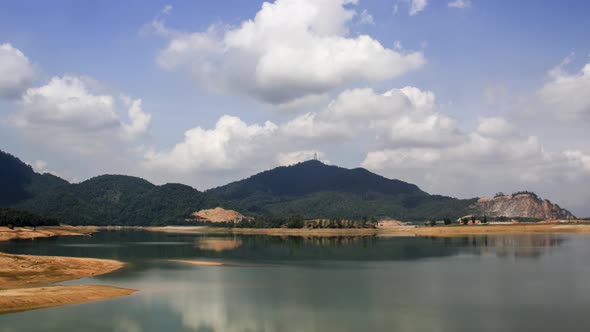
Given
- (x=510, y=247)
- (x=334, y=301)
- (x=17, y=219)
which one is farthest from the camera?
(x=17, y=219)

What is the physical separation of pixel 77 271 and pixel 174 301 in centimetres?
2357

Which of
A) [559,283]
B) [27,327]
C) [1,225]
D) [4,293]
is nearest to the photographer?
[27,327]

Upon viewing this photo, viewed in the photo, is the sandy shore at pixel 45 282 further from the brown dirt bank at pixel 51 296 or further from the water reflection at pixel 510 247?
the water reflection at pixel 510 247

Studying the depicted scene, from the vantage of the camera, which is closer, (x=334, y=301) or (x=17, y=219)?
(x=334, y=301)

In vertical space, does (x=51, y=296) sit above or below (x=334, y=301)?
above

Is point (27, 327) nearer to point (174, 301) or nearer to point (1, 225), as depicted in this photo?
point (174, 301)

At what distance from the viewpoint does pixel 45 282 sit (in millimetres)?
48250

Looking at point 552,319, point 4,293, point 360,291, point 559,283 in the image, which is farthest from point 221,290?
point 559,283

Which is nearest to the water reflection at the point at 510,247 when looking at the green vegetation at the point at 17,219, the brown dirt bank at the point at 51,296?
the brown dirt bank at the point at 51,296

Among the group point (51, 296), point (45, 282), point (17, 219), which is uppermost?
point (17, 219)

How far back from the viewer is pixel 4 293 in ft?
124

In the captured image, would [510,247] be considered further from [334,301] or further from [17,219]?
[17,219]

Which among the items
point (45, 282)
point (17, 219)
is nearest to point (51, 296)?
point (45, 282)

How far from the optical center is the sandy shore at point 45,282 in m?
36.8
